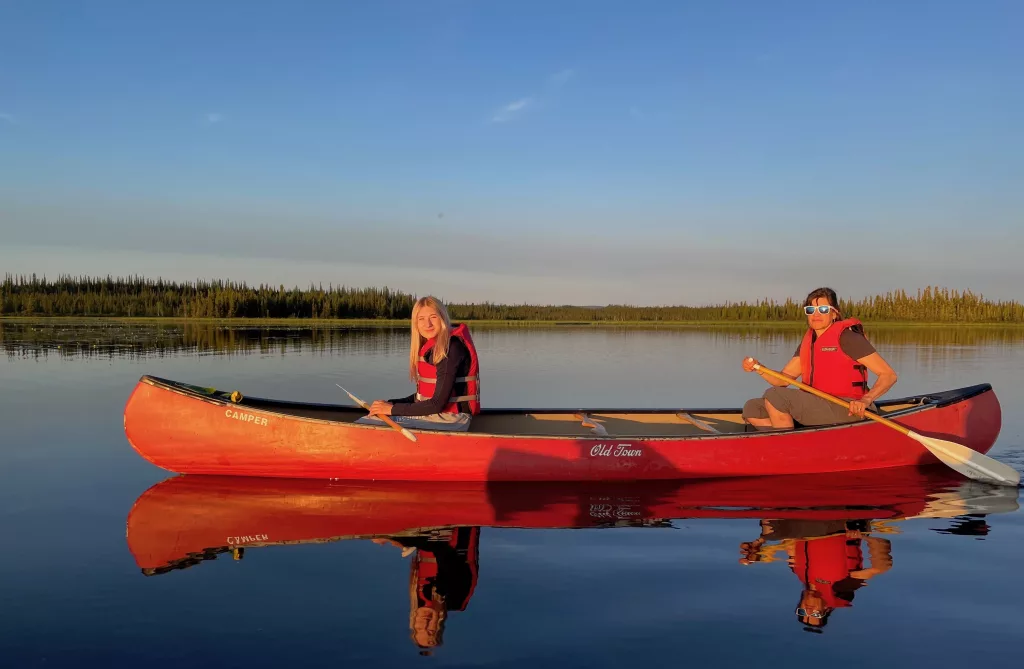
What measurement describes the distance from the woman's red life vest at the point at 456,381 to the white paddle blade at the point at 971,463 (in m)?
4.38

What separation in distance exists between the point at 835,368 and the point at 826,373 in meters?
0.10

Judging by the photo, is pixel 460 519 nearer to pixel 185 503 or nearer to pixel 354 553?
pixel 354 553

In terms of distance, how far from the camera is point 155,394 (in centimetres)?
680

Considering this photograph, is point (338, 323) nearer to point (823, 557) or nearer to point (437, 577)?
point (437, 577)

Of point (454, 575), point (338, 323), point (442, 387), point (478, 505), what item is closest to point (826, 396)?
point (478, 505)

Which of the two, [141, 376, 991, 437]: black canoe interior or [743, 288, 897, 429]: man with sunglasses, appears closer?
[743, 288, 897, 429]: man with sunglasses

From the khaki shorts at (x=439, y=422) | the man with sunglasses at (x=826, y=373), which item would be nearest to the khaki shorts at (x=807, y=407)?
the man with sunglasses at (x=826, y=373)

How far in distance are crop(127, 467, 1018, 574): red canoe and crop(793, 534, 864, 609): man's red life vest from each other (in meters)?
0.67

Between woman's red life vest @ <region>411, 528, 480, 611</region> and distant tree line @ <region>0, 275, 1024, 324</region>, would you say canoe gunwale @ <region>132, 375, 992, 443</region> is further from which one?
distant tree line @ <region>0, 275, 1024, 324</region>

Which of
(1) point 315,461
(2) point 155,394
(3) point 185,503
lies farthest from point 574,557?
(2) point 155,394

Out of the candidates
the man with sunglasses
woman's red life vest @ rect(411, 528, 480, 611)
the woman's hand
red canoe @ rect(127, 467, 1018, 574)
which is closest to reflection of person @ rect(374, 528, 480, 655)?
woman's red life vest @ rect(411, 528, 480, 611)

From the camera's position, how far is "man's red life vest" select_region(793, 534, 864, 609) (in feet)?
14.0

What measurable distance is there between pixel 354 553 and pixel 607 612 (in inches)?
73.7

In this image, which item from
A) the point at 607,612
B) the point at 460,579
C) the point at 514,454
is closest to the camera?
the point at 607,612
